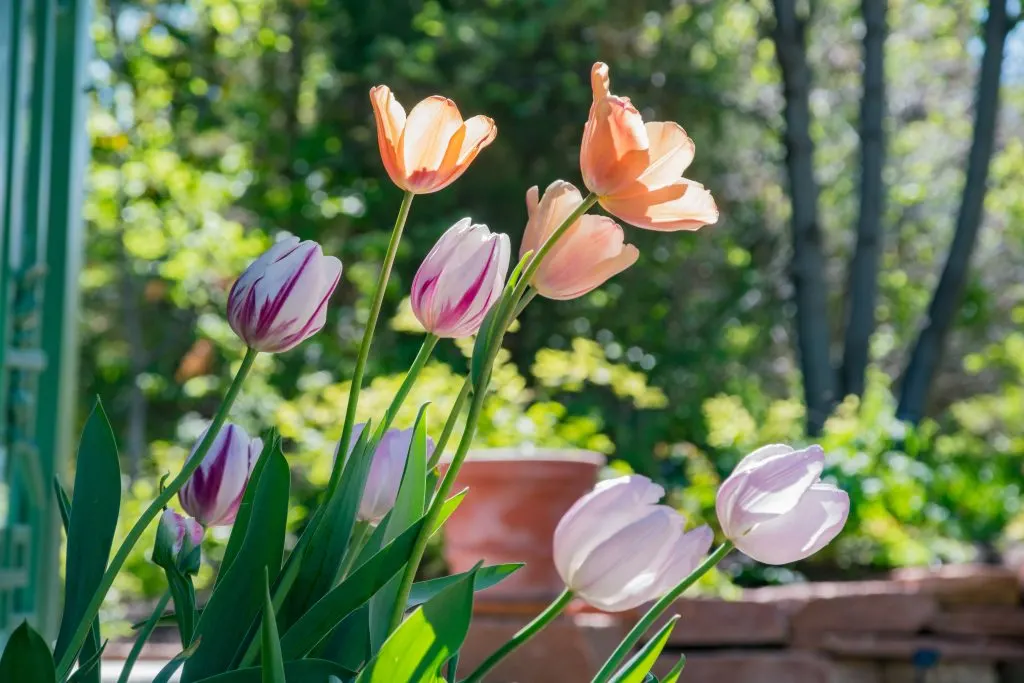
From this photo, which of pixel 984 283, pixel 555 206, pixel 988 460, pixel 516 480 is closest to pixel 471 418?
pixel 555 206

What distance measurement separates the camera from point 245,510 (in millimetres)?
576

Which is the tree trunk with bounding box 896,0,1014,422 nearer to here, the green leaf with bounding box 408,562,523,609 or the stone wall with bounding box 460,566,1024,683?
the stone wall with bounding box 460,566,1024,683

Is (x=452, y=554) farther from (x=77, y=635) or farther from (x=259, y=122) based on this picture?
(x=259, y=122)

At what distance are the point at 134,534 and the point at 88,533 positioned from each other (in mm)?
40

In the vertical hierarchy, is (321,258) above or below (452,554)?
above

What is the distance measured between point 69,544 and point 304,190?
6558mm

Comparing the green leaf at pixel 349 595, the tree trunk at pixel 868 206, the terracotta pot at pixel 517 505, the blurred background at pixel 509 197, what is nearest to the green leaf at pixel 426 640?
the green leaf at pixel 349 595

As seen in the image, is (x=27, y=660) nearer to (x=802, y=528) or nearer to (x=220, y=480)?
(x=220, y=480)

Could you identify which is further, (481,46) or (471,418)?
(481,46)

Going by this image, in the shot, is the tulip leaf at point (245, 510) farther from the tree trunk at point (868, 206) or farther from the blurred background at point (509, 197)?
the tree trunk at point (868, 206)

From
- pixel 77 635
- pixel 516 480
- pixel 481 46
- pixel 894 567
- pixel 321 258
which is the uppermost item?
pixel 481 46

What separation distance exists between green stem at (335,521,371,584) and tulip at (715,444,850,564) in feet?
0.55

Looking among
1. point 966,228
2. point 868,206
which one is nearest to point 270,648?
point 966,228

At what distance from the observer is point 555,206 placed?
56 cm
